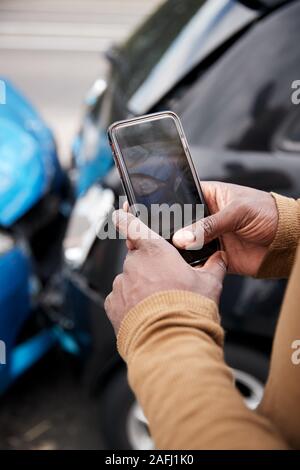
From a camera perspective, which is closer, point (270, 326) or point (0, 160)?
point (270, 326)

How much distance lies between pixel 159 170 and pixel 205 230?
0.18 metres

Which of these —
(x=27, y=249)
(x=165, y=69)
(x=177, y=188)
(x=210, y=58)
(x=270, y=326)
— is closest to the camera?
(x=177, y=188)

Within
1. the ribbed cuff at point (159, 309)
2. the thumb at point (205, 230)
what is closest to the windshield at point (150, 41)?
the thumb at point (205, 230)

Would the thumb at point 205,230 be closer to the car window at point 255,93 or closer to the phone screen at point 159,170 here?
the phone screen at point 159,170

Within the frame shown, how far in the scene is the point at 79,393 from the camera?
2.84 meters

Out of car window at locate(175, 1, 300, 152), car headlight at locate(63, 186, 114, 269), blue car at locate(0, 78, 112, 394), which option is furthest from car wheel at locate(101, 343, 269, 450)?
car window at locate(175, 1, 300, 152)

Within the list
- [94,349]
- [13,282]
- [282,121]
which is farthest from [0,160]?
[282,121]

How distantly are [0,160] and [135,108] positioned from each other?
656 millimetres

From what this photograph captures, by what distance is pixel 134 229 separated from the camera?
1185 millimetres

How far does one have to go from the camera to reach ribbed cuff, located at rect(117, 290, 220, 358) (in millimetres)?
1042

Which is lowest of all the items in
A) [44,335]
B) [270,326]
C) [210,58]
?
[44,335]

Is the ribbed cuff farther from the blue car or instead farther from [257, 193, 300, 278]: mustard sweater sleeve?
the blue car

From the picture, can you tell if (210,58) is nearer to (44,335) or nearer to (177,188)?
(177,188)

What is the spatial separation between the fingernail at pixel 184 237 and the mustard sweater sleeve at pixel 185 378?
0.62 feet
